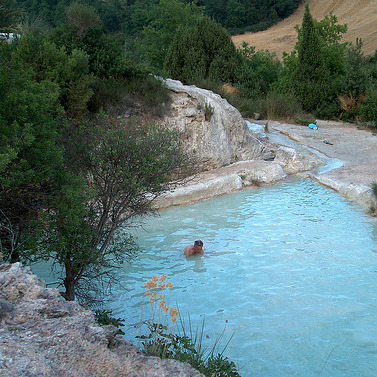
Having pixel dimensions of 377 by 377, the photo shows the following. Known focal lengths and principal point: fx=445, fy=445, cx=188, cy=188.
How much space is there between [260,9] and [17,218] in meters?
48.8

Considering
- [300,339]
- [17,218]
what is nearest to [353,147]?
[300,339]

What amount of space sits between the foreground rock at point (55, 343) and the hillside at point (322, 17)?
37.9 m

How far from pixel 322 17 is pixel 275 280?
4289 centimetres

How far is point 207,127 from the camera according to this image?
12758 mm

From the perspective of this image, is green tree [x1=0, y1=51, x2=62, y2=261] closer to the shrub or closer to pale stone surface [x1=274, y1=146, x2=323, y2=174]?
pale stone surface [x1=274, y1=146, x2=323, y2=174]

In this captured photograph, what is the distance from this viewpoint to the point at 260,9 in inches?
1890

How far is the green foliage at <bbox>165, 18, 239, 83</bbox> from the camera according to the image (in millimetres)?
19797

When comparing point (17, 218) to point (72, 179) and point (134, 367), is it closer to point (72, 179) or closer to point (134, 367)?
point (72, 179)

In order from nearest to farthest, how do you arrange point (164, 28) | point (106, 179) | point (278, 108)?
point (106, 179)
point (278, 108)
point (164, 28)

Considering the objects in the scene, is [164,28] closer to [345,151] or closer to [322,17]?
[345,151]

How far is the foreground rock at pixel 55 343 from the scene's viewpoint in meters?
2.08

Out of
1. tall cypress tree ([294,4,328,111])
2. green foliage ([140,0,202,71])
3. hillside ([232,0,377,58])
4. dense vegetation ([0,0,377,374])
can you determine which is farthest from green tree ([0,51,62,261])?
hillside ([232,0,377,58])

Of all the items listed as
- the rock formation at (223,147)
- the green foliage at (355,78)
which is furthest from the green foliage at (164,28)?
the rock formation at (223,147)

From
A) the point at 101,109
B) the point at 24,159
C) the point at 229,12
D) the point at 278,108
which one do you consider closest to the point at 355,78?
the point at 278,108
